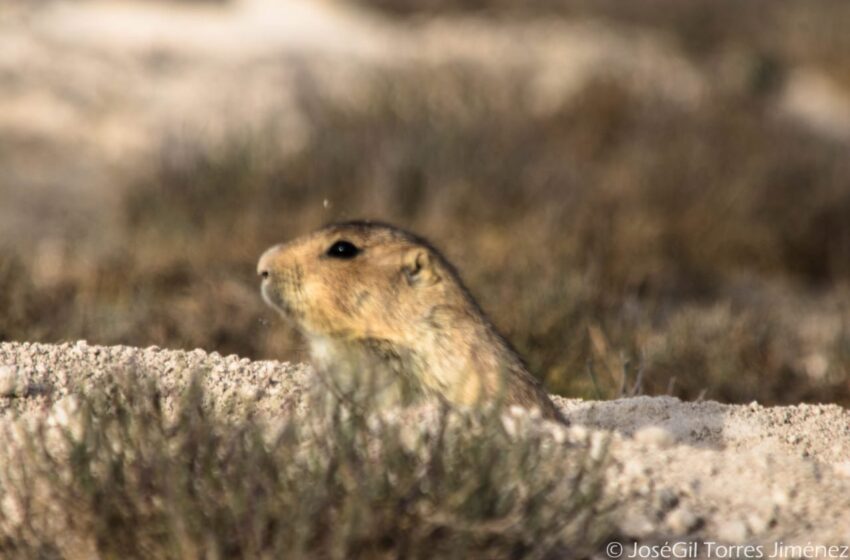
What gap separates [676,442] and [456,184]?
558 centimetres

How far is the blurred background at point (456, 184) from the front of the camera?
7105mm

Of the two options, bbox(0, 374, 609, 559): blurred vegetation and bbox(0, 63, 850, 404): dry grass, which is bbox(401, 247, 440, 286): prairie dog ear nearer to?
bbox(0, 374, 609, 559): blurred vegetation

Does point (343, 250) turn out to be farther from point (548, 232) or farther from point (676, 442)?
point (548, 232)

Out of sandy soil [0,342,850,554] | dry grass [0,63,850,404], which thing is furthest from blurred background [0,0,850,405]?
sandy soil [0,342,850,554]

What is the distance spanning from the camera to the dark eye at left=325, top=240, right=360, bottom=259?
501 cm

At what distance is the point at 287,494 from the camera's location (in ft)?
10.8

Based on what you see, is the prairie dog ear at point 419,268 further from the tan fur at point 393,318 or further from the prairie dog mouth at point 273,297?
the prairie dog mouth at point 273,297

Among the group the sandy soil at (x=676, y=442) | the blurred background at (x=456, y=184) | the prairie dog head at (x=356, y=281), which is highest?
the prairie dog head at (x=356, y=281)

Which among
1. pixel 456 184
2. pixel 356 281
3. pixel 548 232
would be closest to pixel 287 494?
pixel 356 281

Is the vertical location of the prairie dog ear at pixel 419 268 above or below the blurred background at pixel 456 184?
above

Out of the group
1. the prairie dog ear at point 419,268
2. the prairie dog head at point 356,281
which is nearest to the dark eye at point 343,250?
the prairie dog head at point 356,281

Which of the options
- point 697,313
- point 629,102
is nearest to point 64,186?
point 629,102

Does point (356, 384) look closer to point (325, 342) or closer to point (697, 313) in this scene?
point (325, 342)

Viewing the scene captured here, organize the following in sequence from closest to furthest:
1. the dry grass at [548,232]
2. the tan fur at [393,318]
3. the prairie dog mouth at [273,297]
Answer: the tan fur at [393,318], the prairie dog mouth at [273,297], the dry grass at [548,232]
